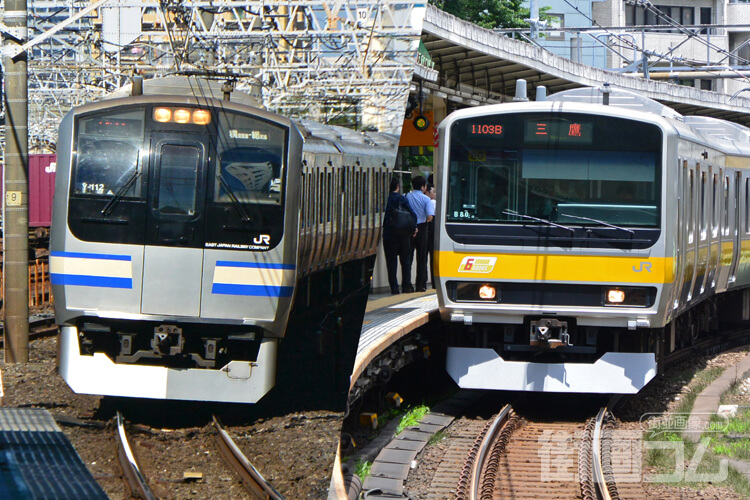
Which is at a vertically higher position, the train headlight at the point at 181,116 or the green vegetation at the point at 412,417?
the train headlight at the point at 181,116

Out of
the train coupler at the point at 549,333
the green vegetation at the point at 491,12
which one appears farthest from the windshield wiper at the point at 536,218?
the green vegetation at the point at 491,12

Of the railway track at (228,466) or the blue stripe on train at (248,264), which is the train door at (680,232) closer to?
the blue stripe on train at (248,264)

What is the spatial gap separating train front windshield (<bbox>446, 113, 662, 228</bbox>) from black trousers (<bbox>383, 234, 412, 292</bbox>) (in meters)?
0.39

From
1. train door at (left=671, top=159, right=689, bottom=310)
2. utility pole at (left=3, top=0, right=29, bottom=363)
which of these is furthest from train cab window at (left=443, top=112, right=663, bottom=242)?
utility pole at (left=3, top=0, right=29, bottom=363)

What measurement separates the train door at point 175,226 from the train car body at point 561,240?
2809mm

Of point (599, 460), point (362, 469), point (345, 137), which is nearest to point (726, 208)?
point (599, 460)

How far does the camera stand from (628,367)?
7707 mm

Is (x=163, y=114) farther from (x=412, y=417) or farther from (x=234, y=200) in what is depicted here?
(x=412, y=417)

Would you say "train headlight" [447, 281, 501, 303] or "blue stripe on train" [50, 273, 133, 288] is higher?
"blue stripe on train" [50, 273, 133, 288]

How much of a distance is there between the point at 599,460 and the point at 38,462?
11.3 feet

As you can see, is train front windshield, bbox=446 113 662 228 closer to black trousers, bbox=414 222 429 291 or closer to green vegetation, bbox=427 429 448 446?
black trousers, bbox=414 222 429 291

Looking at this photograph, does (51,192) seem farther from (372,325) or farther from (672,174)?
(672,174)

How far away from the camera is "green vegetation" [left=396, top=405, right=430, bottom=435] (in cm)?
739

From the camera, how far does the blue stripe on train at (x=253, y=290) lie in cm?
522
